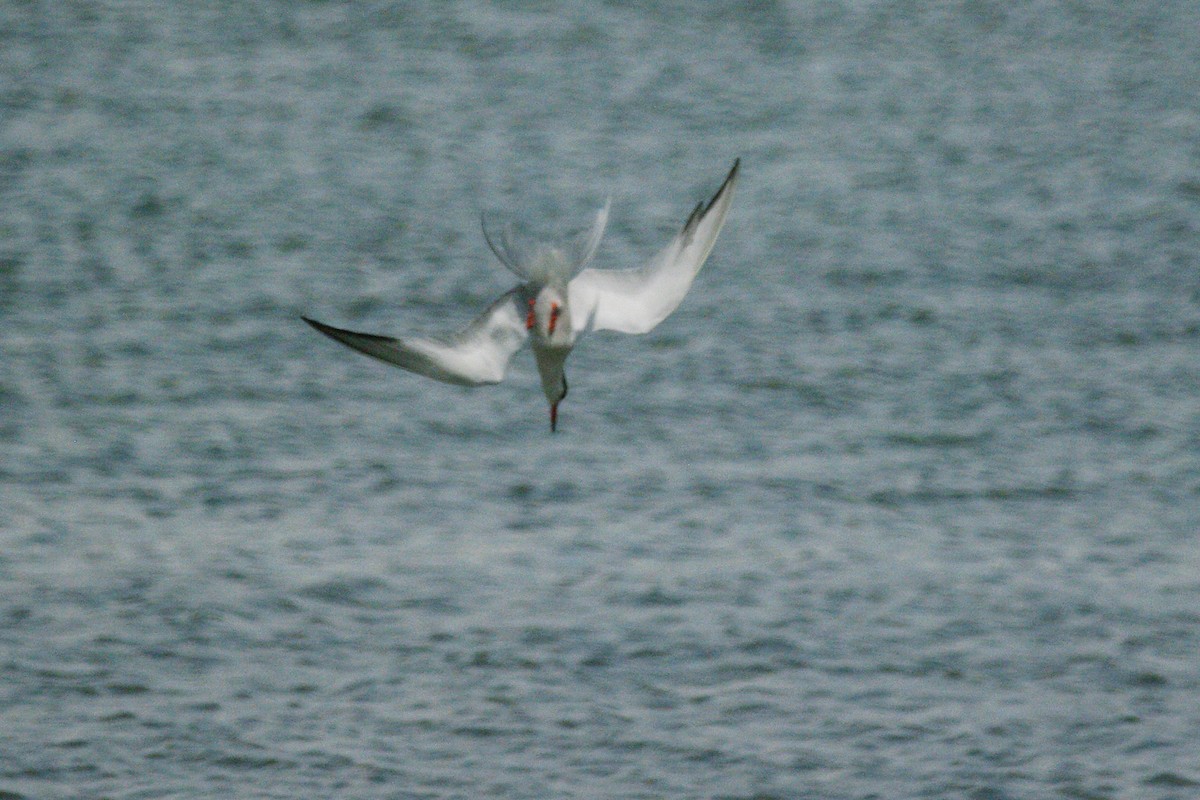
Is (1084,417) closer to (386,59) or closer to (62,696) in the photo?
(62,696)

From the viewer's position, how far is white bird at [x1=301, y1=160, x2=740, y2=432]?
6219 mm

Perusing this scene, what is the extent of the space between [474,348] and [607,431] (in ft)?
39.7

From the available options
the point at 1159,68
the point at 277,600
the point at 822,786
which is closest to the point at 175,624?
the point at 277,600

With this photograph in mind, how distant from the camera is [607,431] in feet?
60.6

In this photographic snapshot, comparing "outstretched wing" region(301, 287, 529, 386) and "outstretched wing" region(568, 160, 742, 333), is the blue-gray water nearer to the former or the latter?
"outstretched wing" region(568, 160, 742, 333)

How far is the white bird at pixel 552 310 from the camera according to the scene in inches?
245

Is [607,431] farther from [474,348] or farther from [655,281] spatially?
[474,348]

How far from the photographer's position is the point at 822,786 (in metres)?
13.3

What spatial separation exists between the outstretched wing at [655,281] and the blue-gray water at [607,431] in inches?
271

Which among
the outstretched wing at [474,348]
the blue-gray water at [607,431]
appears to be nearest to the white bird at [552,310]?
the outstretched wing at [474,348]

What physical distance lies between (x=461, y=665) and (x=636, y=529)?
2291mm

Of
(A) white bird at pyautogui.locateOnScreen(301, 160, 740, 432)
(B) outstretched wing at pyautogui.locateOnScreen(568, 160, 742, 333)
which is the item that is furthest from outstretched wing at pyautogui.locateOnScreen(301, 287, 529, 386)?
(B) outstretched wing at pyautogui.locateOnScreen(568, 160, 742, 333)

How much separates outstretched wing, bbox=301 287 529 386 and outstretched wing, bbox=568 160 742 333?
375mm

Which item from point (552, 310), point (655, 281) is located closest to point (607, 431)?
point (655, 281)
